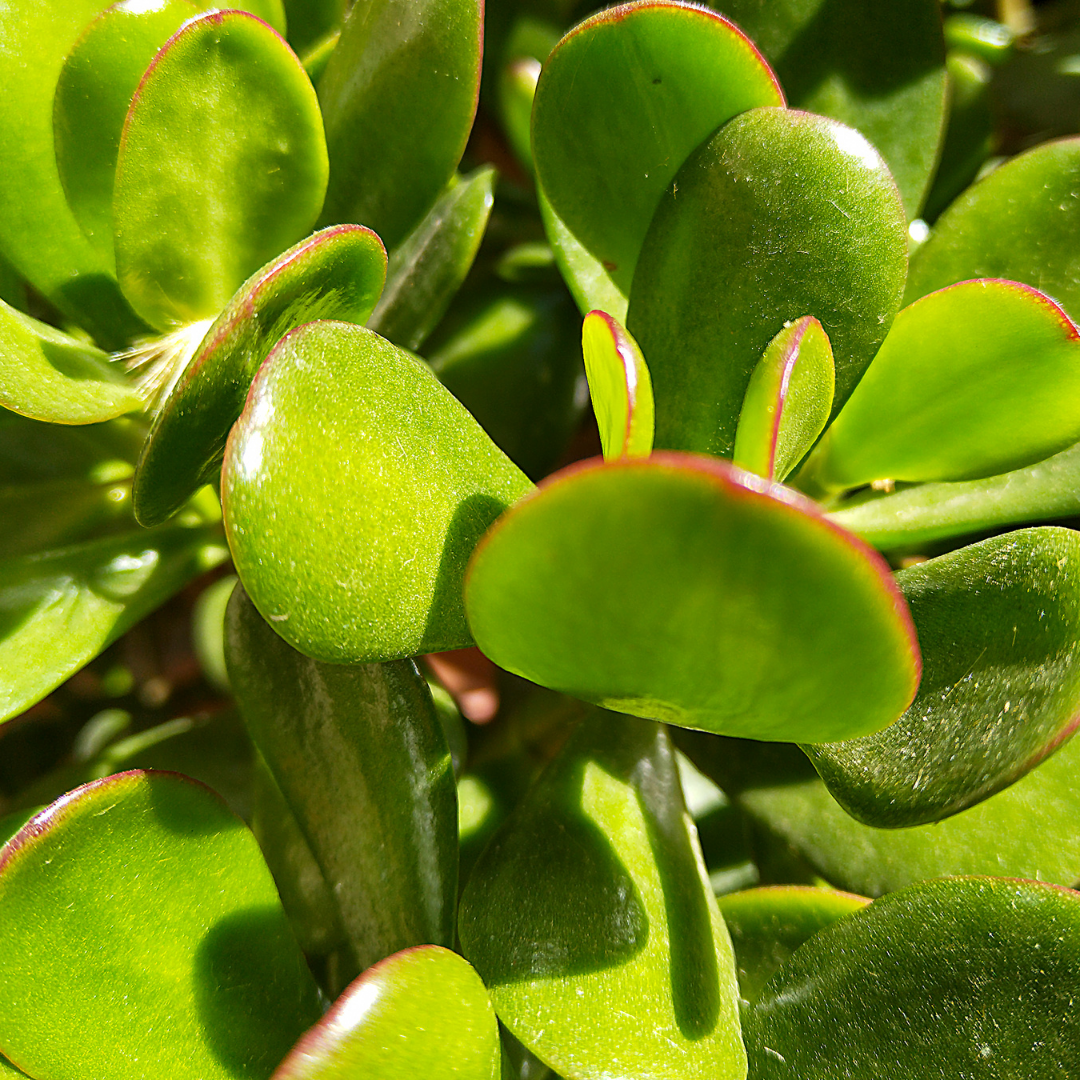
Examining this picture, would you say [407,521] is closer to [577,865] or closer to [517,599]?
[517,599]

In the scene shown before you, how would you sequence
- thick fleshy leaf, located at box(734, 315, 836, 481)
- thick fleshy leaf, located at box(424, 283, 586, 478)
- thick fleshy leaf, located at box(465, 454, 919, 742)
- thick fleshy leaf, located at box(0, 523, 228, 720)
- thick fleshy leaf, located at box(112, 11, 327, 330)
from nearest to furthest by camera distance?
thick fleshy leaf, located at box(465, 454, 919, 742) < thick fleshy leaf, located at box(734, 315, 836, 481) < thick fleshy leaf, located at box(112, 11, 327, 330) < thick fleshy leaf, located at box(0, 523, 228, 720) < thick fleshy leaf, located at box(424, 283, 586, 478)

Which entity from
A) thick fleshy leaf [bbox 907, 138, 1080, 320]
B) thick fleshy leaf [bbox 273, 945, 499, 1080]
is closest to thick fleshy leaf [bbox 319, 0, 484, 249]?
thick fleshy leaf [bbox 907, 138, 1080, 320]

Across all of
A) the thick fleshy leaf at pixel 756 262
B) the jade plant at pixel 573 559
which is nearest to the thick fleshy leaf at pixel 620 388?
the jade plant at pixel 573 559

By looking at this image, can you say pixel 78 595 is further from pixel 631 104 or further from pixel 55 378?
pixel 631 104

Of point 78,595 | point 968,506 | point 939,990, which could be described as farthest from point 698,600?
point 78,595

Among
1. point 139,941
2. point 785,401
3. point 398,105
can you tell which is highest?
point 398,105

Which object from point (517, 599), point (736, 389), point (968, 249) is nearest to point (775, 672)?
point (517, 599)

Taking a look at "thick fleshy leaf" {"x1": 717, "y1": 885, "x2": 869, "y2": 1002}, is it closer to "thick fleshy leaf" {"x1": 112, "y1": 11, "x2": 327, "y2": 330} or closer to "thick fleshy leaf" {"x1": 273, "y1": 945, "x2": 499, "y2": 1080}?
"thick fleshy leaf" {"x1": 273, "y1": 945, "x2": 499, "y2": 1080}
